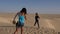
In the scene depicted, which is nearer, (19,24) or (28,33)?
(19,24)

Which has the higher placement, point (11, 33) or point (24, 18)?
point (24, 18)

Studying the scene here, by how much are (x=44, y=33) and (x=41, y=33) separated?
242 mm

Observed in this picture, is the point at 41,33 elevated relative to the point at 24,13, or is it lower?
lower

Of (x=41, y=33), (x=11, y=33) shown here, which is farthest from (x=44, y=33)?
(x=11, y=33)

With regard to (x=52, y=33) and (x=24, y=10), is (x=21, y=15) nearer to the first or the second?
(x=24, y=10)

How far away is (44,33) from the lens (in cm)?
1505

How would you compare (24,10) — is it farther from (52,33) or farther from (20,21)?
(52,33)

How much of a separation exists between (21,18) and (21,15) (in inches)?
5.4

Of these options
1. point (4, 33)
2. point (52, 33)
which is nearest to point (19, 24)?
point (4, 33)

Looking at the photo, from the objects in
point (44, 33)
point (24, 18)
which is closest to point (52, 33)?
point (44, 33)

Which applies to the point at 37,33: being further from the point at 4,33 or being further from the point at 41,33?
the point at 4,33

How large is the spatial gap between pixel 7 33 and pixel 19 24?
374 centimetres

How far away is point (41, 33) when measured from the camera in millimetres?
14906

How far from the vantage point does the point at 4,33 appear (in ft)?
46.7
